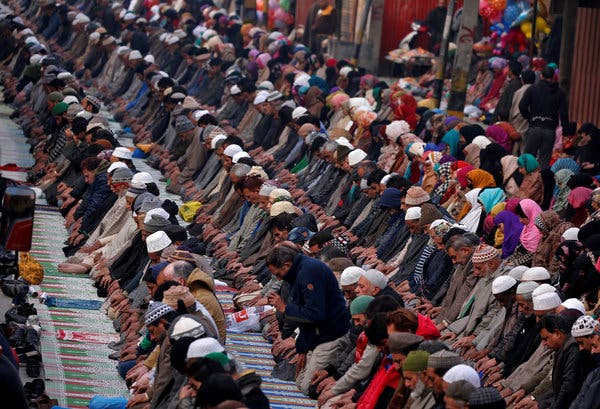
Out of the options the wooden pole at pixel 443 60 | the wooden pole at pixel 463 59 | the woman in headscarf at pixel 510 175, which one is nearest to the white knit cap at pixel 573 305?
the woman in headscarf at pixel 510 175

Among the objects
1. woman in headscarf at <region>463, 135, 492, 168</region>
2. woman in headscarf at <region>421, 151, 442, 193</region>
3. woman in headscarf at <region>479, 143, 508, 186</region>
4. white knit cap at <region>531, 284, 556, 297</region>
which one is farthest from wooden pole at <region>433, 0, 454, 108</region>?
white knit cap at <region>531, 284, 556, 297</region>

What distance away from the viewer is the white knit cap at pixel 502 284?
40.3 ft

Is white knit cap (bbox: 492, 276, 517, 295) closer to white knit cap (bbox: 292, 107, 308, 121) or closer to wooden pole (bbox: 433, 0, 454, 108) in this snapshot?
white knit cap (bbox: 292, 107, 308, 121)

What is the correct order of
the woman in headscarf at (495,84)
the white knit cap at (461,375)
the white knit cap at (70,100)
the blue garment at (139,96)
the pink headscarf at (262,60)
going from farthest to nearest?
the pink headscarf at (262,60) → the woman in headscarf at (495,84) → the blue garment at (139,96) → the white knit cap at (70,100) → the white knit cap at (461,375)

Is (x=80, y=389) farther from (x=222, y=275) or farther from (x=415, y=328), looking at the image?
(x=222, y=275)

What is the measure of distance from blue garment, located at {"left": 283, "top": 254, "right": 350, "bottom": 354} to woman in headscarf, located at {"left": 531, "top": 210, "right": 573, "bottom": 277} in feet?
6.48

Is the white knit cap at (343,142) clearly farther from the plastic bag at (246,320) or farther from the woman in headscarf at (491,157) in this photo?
the plastic bag at (246,320)

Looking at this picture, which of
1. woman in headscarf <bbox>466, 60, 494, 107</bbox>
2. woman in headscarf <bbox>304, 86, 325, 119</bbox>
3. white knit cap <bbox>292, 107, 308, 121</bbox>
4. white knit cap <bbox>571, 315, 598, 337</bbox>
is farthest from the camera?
woman in headscarf <bbox>466, 60, 494, 107</bbox>

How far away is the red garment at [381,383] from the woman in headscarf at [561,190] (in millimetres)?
5159

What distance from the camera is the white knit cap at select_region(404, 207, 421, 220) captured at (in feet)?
49.0

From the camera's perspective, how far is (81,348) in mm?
13164

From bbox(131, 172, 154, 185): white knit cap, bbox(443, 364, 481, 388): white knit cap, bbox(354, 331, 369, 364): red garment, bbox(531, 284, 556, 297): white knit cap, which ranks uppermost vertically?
bbox(443, 364, 481, 388): white knit cap

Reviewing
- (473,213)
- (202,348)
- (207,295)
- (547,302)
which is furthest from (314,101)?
(202,348)

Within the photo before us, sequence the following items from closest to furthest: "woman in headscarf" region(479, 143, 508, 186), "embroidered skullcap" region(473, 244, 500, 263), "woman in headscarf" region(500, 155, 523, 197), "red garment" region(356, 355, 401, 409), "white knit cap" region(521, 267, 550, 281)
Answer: "red garment" region(356, 355, 401, 409)
"white knit cap" region(521, 267, 550, 281)
"embroidered skullcap" region(473, 244, 500, 263)
"woman in headscarf" region(500, 155, 523, 197)
"woman in headscarf" region(479, 143, 508, 186)
